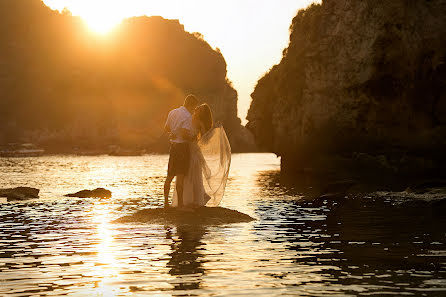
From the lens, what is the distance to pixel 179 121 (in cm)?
1647

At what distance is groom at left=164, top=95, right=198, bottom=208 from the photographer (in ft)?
54.1

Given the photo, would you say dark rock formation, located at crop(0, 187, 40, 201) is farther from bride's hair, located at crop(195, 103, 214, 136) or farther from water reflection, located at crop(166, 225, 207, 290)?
water reflection, located at crop(166, 225, 207, 290)

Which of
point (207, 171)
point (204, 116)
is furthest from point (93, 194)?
point (204, 116)

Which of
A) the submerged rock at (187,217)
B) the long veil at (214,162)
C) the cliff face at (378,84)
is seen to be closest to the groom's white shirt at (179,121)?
the long veil at (214,162)

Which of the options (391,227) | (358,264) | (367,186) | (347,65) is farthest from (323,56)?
(358,264)

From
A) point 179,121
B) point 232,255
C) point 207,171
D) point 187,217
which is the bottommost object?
point 232,255

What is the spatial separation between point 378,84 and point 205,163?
29.0 m

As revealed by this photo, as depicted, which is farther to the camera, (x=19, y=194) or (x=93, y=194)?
(x=93, y=194)

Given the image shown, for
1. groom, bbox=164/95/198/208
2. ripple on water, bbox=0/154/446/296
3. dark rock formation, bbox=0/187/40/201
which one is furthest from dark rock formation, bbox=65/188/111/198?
groom, bbox=164/95/198/208

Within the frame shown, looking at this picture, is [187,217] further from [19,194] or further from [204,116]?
[19,194]

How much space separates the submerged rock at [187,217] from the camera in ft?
53.0

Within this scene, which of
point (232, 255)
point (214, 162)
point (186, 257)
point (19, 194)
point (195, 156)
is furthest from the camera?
point (19, 194)

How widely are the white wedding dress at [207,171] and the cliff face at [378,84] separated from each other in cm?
2739

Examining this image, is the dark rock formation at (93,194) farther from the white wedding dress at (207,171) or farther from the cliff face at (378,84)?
the cliff face at (378,84)
